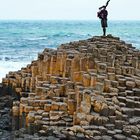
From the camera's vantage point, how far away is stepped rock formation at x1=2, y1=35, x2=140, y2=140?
30.7 ft

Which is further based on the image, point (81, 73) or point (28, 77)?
point (28, 77)

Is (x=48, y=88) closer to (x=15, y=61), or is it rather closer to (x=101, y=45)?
(x=101, y=45)

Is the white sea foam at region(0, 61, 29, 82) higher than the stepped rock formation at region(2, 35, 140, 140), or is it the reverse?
the stepped rock formation at region(2, 35, 140, 140)

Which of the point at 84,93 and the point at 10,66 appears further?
the point at 10,66

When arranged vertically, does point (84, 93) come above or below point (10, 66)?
above

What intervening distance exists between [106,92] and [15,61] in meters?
19.5

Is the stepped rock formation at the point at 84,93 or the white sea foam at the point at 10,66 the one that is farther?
the white sea foam at the point at 10,66

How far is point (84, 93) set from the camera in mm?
10062

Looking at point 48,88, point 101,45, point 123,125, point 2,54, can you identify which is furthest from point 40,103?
point 2,54

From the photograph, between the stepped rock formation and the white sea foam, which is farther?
the white sea foam

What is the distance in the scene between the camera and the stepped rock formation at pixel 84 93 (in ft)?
30.7

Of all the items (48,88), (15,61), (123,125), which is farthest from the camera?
(15,61)

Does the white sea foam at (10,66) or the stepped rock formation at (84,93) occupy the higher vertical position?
the stepped rock formation at (84,93)

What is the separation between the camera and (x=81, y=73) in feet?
37.7
